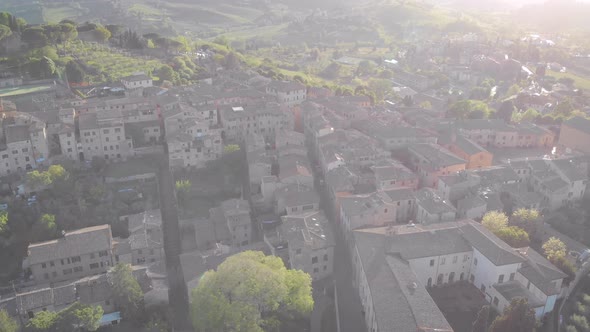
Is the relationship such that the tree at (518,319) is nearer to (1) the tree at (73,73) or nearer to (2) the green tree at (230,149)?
(2) the green tree at (230,149)

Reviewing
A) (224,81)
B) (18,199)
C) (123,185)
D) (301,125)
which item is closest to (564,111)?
(301,125)

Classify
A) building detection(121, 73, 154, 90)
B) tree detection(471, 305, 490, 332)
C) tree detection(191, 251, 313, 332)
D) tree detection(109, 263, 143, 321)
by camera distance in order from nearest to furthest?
tree detection(191, 251, 313, 332)
tree detection(471, 305, 490, 332)
tree detection(109, 263, 143, 321)
building detection(121, 73, 154, 90)

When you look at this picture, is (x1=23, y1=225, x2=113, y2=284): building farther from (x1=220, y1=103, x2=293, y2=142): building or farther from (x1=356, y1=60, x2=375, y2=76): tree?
(x1=356, y1=60, x2=375, y2=76): tree

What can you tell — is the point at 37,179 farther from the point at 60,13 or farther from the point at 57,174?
the point at 60,13

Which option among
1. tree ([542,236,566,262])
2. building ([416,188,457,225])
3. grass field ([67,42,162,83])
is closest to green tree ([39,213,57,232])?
building ([416,188,457,225])

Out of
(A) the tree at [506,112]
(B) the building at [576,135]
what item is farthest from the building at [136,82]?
(B) the building at [576,135]
